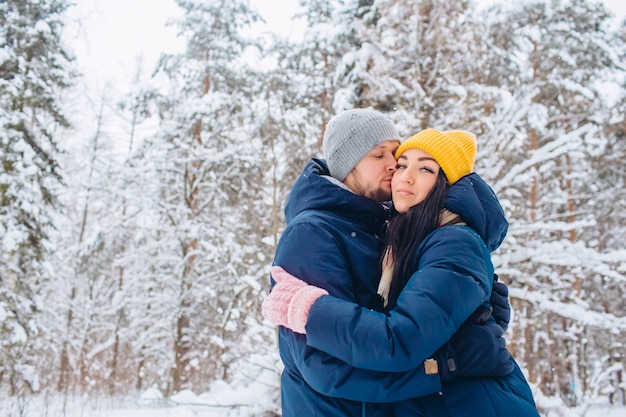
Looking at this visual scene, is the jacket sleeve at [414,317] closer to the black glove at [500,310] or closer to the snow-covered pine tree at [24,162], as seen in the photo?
the black glove at [500,310]

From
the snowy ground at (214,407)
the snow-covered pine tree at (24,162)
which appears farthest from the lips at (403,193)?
the snow-covered pine tree at (24,162)

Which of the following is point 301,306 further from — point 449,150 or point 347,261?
point 449,150

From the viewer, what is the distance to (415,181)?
80.6 inches

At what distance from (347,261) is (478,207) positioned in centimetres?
59

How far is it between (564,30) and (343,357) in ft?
44.3

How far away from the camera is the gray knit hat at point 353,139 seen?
2404 mm

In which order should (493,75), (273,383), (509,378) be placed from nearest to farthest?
(509,378) → (273,383) → (493,75)

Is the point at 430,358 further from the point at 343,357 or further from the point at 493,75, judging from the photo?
the point at 493,75

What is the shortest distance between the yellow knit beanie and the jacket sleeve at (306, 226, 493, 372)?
42 cm

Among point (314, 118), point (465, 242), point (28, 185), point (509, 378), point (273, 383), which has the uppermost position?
point (314, 118)

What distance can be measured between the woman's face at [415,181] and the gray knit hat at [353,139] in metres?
0.36

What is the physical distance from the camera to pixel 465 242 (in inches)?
68.3

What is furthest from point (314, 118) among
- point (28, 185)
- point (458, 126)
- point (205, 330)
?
point (205, 330)

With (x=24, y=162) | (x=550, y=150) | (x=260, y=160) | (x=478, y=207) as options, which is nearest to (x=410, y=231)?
(x=478, y=207)
